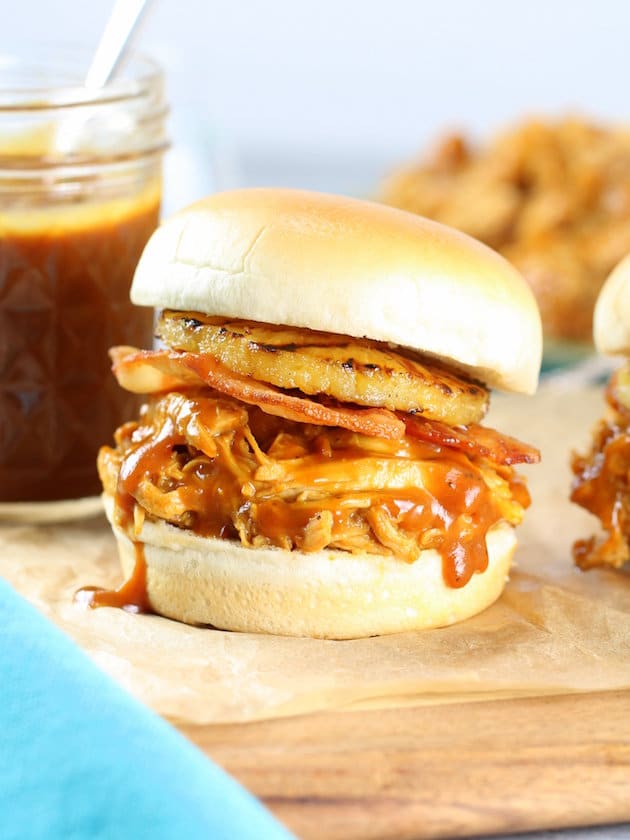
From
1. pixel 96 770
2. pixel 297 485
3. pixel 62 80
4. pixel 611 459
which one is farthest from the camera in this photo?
pixel 62 80

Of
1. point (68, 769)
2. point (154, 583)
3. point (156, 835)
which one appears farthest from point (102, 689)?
point (154, 583)

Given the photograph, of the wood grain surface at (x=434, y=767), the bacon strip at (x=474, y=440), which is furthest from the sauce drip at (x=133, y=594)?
the bacon strip at (x=474, y=440)

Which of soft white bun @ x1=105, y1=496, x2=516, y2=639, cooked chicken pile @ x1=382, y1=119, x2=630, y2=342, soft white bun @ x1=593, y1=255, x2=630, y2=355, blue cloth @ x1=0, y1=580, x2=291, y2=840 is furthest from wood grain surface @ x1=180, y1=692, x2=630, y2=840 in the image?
cooked chicken pile @ x1=382, y1=119, x2=630, y2=342

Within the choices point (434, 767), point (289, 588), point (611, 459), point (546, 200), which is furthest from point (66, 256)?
point (546, 200)

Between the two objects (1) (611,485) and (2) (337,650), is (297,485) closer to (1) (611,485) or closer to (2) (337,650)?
(2) (337,650)

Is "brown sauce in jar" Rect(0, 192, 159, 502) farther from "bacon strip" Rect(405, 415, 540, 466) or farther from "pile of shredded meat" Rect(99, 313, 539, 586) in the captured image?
"bacon strip" Rect(405, 415, 540, 466)
